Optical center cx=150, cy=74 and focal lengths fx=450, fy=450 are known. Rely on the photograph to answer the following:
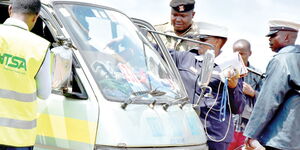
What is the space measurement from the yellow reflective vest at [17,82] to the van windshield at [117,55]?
0.60 metres

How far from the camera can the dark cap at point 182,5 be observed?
19.2 feet

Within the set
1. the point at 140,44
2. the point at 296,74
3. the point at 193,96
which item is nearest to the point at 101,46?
the point at 140,44

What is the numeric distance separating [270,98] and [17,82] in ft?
7.49

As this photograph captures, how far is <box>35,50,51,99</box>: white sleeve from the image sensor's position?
3.07 meters

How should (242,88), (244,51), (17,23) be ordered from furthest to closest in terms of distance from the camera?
(244,51)
(242,88)
(17,23)

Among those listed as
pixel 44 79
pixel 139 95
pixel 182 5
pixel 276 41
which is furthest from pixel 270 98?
pixel 182 5

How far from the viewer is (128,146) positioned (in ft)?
10.6

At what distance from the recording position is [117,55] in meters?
3.83

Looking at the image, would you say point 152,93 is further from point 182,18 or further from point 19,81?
point 182,18

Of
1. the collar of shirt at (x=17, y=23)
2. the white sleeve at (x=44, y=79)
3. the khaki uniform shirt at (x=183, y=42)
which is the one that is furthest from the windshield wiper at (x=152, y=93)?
the khaki uniform shirt at (x=183, y=42)

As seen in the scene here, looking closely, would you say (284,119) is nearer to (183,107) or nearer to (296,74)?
(296,74)

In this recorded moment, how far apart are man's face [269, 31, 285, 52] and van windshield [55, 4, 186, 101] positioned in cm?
103

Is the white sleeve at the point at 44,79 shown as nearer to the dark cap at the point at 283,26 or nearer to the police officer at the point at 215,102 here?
the police officer at the point at 215,102

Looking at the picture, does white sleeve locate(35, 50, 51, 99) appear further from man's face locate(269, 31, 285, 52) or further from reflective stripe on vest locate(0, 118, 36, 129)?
man's face locate(269, 31, 285, 52)
